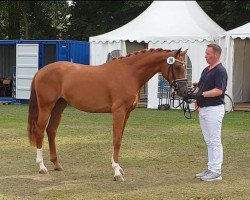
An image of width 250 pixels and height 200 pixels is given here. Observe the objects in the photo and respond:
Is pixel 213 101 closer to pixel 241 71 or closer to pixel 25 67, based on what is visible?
pixel 241 71

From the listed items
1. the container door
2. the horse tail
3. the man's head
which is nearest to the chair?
the container door

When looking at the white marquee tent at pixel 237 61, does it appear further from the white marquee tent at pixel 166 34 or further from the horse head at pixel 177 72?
the horse head at pixel 177 72

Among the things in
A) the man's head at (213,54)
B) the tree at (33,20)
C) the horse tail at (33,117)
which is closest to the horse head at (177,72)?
A: the man's head at (213,54)

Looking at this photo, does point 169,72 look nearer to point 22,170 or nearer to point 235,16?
point 22,170

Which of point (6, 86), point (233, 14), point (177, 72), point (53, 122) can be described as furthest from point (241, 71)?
point (177, 72)

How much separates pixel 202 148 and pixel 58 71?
11.6 ft

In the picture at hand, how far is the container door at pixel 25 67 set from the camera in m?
21.2

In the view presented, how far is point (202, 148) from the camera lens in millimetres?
10625

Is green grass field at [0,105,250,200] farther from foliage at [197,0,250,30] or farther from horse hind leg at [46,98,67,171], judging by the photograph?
foliage at [197,0,250,30]

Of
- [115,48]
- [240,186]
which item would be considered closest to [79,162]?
[240,186]

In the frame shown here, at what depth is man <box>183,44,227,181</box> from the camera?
24.6 ft

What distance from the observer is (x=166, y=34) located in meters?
19.7

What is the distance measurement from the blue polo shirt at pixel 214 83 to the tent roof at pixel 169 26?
11136mm

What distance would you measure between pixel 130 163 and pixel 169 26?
11875 millimetres
